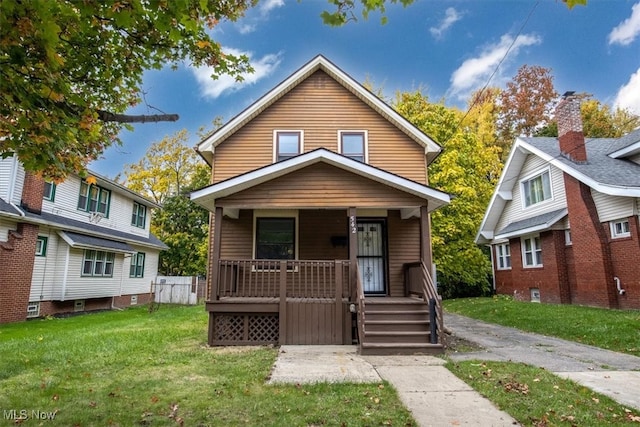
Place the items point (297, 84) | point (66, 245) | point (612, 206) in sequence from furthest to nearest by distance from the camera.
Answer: point (66, 245)
point (612, 206)
point (297, 84)

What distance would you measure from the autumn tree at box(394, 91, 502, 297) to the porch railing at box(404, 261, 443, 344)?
805cm

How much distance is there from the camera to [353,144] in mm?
11375

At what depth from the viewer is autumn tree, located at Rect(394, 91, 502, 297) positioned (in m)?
18.4

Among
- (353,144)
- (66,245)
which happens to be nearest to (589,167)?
(353,144)

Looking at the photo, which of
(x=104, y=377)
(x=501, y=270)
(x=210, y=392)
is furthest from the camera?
(x=501, y=270)

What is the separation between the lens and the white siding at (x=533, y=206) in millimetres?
15114

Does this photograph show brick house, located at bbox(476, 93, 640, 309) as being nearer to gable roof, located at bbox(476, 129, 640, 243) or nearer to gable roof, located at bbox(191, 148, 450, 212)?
gable roof, located at bbox(476, 129, 640, 243)

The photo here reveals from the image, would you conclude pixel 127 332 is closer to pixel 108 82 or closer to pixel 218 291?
pixel 218 291

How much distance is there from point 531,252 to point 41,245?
20.2m

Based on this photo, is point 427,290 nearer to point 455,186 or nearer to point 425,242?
point 425,242

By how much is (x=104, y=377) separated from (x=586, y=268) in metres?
14.5

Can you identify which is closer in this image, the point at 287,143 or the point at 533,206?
the point at 287,143

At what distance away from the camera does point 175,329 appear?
35.1ft

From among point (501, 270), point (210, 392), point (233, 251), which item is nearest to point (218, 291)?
point (233, 251)
